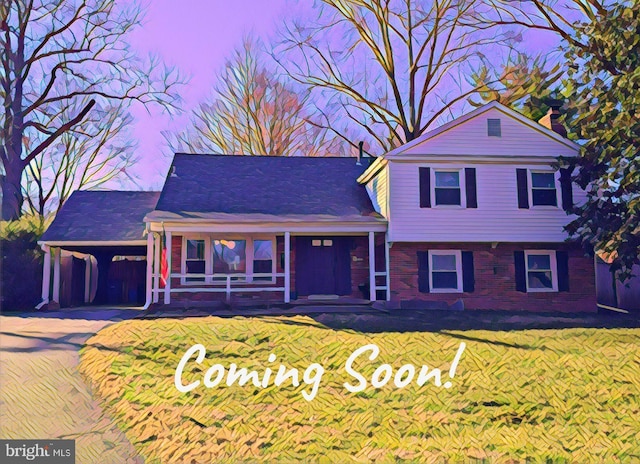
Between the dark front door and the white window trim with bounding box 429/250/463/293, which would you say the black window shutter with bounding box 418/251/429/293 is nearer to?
the white window trim with bounding box 429/250/463/293

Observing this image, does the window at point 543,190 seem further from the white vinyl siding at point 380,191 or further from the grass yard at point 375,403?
the grass yard at point 375,403

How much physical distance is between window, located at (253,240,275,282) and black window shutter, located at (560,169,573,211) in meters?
8.84

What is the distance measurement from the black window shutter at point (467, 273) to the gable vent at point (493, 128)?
354cm

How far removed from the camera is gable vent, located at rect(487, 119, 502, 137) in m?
16.0

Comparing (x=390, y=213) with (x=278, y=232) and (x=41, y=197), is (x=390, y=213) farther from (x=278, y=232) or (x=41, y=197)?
(x=41, y=197)

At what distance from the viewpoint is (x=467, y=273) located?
1605 cm

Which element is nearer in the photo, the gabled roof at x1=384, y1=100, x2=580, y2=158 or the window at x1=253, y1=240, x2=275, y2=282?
the gabled roof at x1=384, y1=100, x2=580, y2=158

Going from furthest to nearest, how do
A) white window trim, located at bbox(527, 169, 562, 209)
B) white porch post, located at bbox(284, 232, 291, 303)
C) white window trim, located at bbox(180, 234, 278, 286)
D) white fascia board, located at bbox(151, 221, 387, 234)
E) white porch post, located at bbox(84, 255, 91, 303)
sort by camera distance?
white porch post, located at bbox(84, 255, 91, 303)
white window trim, located at bbox(180, 234, 278, 286)
white window trim, located at bbox(527, 169, 562, 209)
white porch post, located at bbox(284, 232, 291, 303)
white fascia board, located at bbox(151, 221, 387, 234)

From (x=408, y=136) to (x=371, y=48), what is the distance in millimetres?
4976

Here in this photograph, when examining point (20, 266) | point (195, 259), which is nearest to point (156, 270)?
point (195, 259)

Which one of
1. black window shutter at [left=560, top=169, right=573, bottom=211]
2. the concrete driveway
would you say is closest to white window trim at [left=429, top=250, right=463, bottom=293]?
black window shutter at [left=560, top=169, right=573, bottom=211]

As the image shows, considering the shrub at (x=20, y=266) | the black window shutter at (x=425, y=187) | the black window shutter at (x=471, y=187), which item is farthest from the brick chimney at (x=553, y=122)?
the shrub at (x=20, y=266)

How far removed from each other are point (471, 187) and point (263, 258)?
6.59 metres

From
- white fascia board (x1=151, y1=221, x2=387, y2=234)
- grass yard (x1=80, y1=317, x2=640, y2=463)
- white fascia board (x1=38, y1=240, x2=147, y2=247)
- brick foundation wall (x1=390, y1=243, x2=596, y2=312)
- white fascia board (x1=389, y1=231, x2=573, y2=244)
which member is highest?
white fascia board (x1=151, y1=221, x2=387, y2=234)
